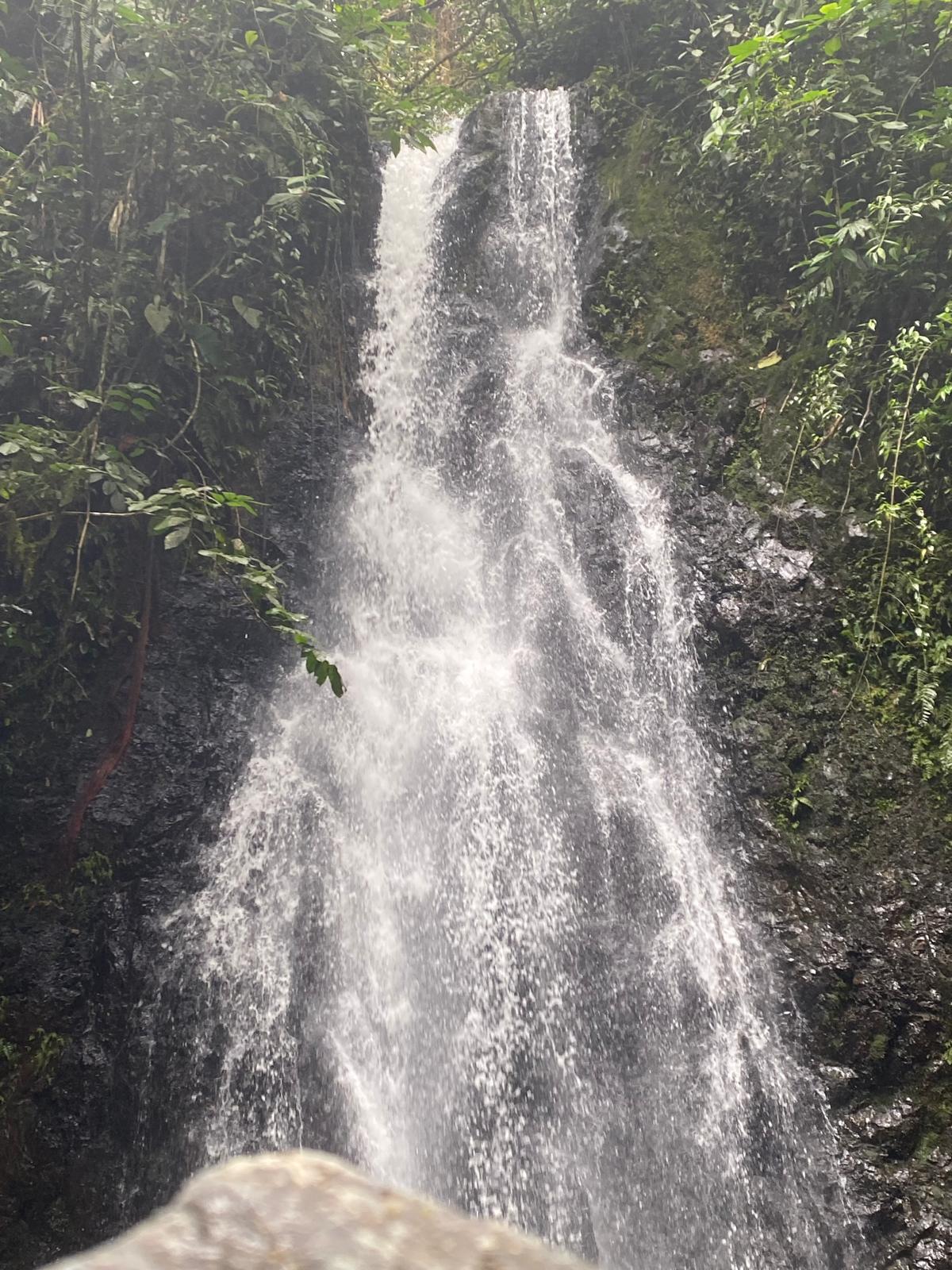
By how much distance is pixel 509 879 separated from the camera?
17.2 ft

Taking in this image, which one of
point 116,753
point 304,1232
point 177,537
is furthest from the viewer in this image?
point 116,753

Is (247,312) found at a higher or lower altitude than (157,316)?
higher

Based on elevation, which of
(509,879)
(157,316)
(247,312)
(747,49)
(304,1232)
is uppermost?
(747,49)

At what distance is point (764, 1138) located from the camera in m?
4.29

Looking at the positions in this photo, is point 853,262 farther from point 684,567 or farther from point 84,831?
point 84,831

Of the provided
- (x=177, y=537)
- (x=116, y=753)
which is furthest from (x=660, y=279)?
(x=116, y=753)

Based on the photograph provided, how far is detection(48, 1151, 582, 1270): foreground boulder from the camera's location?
1144mm

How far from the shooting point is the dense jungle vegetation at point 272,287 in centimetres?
526

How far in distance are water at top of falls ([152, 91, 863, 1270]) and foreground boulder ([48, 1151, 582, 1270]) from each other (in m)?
3.71

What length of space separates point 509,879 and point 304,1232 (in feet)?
13.6

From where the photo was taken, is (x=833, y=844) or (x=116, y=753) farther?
(x=116, y=753)

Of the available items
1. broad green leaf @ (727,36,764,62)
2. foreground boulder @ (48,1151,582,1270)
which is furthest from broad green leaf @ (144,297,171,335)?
foreground boulder @ (48,1151,582,1270)

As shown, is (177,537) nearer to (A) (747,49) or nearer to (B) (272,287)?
(B) (272,287)

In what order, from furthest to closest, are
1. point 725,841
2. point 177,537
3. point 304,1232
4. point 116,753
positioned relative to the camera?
point 116,753 < point 725,841 < point 177,537 < point 304,1232
